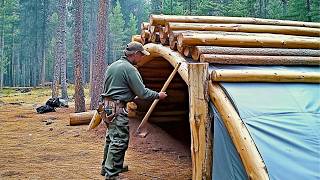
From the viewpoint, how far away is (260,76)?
5.30 m

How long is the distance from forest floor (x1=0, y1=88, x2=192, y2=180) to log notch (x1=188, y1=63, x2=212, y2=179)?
5.22 feet

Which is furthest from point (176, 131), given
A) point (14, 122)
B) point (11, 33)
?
point (11, 33)

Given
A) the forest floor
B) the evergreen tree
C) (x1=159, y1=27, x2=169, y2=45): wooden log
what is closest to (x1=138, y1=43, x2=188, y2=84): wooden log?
(x1=159, y1=27, x2=169, y2=45): wooden log

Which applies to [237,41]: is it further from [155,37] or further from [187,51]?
[155,37]

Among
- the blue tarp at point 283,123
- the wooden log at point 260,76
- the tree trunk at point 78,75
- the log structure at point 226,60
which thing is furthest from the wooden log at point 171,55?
the tree trunk at point 78,75

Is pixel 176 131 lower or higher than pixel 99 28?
lower

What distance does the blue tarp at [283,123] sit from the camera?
438cm

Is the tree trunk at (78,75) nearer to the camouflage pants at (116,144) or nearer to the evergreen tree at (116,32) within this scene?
the camouflage pants at (116,144)

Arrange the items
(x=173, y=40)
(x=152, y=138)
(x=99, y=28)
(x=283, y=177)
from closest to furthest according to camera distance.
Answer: (x=283, y=177)
(x=173, y=40)
(x=152, y=138)
(x=99, y=28)

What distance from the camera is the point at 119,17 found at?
55219mm

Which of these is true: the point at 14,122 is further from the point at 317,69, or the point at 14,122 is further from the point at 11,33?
the point at 11,33

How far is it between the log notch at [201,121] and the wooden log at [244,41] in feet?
3.32

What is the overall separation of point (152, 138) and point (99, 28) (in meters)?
6.70

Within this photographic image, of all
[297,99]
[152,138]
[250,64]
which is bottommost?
[152,138]
